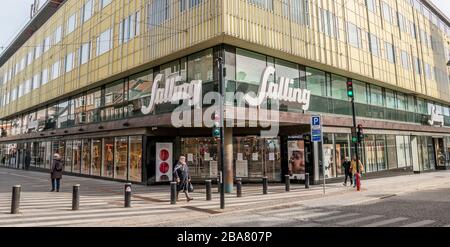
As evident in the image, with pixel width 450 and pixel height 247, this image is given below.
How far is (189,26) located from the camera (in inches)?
676

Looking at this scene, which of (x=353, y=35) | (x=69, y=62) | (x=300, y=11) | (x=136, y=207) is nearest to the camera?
(x=136, y=207)

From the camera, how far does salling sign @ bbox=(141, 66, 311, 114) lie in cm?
1738

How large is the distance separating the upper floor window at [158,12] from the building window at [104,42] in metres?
5.68

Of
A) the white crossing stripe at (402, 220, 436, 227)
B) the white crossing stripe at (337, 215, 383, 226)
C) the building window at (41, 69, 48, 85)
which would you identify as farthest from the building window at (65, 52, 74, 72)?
the white crossing stripe at (402, 220, 436, 227)

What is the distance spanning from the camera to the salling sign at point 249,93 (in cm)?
1738

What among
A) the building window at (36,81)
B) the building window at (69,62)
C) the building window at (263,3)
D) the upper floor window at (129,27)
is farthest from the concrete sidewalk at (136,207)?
the building window at (36,81)

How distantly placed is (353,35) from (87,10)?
22598 millimetres

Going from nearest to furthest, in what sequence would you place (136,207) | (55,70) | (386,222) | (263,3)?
1. (386,222)
2. (136,207)
3. (263,3)
4. (55,70)

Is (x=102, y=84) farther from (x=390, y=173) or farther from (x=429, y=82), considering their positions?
(x=429, y=82)

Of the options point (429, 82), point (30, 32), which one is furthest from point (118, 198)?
point (30, 32)

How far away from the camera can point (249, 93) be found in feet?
56.7

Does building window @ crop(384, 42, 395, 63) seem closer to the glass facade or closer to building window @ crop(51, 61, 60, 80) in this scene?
the glass facade

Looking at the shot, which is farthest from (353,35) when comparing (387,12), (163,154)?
(163,154)

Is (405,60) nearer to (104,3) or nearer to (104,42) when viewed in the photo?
(104,42)
